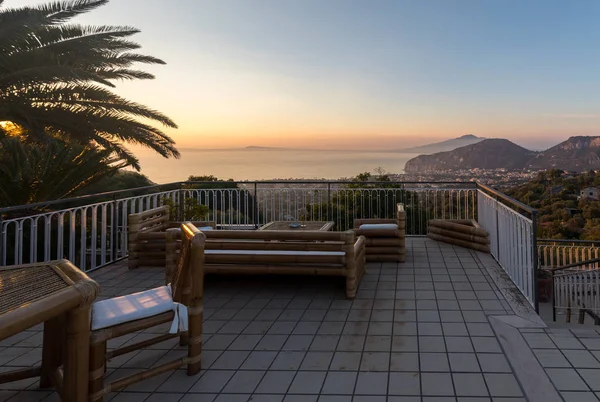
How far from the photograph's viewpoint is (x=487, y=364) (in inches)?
101

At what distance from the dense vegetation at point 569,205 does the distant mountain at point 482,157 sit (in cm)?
117

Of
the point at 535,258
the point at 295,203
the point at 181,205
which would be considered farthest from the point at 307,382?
the point at 295,203

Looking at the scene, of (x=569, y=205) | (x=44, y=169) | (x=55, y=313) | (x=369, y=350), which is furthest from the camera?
(x=569, y=205)

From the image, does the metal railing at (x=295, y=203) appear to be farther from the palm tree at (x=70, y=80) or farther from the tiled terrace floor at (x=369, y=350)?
the tiled terrace floor at (x=369, y=350)

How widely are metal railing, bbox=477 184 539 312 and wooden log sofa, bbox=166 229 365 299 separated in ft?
5.29

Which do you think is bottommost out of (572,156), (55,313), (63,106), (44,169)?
(55,313)

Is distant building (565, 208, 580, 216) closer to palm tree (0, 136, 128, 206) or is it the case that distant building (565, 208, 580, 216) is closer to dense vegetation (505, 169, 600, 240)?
dense vegetation (505, 169, 600, 240)

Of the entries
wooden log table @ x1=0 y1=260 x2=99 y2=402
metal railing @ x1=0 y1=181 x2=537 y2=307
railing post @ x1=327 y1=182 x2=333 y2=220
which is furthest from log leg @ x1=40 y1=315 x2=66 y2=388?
railing post @ x1=327 y1=182 x2=333 y2=220

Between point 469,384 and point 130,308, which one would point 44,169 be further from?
point 469,384

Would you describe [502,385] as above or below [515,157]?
below

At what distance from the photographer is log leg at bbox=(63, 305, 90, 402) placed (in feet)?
6.00

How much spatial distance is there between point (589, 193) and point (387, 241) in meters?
14.7

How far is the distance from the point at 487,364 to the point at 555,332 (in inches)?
36.0

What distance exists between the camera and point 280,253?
4.15 metres
